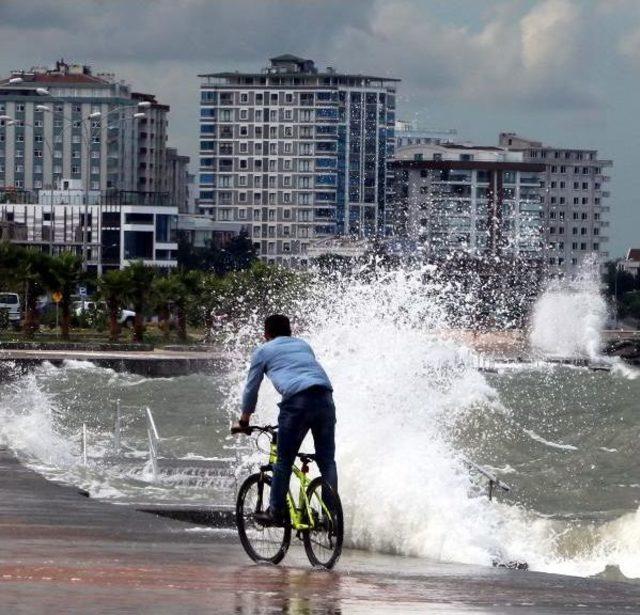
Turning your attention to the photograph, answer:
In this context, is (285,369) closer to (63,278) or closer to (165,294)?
(63,278)

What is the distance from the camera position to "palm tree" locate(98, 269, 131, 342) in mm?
88312

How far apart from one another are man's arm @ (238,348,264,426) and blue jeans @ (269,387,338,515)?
20cm

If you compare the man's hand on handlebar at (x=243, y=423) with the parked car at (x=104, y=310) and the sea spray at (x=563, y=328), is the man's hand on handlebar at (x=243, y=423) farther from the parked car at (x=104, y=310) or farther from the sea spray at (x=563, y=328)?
the sea spray at (x=563, y=328)

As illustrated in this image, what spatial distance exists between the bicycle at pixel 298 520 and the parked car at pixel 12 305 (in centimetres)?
8298

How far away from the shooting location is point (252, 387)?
11.9 meters

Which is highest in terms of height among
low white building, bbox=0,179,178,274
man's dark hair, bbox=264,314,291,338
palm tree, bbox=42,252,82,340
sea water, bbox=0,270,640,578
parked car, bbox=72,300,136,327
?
low white building, bbox=0,179,178,274

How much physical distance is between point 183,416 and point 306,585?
46.7 meters

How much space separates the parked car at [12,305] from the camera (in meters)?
94.8

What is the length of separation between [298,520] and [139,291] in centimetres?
7908

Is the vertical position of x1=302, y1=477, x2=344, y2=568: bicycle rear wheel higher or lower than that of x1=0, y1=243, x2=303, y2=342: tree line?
lower

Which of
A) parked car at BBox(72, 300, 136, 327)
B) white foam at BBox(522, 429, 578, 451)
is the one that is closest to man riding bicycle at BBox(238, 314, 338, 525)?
white foam at BBox(522, 429, 578, 451)

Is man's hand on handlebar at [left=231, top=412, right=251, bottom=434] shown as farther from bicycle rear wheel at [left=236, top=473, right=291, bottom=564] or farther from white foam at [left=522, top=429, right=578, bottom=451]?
white foam at [left=522, top=429, right=578, bottom=451]

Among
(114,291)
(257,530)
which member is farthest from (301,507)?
(114,291)

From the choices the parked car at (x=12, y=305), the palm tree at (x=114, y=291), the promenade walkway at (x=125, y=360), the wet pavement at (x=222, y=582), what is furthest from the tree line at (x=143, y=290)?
the wet pavement at (x=222, y=582)
